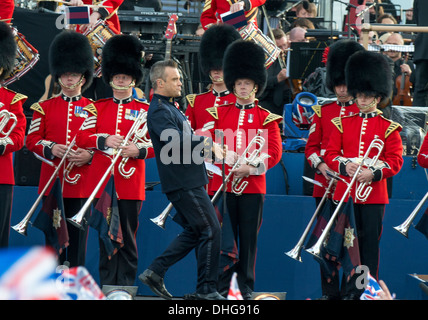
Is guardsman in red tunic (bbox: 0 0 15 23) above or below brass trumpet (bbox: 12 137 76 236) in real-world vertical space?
above

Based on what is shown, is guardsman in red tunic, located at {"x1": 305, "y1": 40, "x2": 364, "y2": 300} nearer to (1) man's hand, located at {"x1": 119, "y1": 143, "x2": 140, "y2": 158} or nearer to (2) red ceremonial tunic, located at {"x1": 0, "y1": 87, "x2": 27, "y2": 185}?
(1) man's hand, located at {"x1": 119, "y1": 143, "x2": 140, "y2": 158}

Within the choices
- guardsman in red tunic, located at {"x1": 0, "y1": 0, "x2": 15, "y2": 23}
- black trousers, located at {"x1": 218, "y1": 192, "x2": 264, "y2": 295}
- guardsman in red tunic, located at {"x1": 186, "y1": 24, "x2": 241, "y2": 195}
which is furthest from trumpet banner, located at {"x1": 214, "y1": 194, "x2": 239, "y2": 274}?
guardsman in red tunic, located at {"x1": 0, "y1": 0, "x2": 15, "y2": 23}

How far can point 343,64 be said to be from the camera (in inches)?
277

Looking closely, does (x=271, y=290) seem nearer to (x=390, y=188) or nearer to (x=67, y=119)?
(x=390, y=188)

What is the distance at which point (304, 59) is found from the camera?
8875 millimetres

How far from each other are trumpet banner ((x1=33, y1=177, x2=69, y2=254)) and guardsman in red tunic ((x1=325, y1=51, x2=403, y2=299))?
6.71 ft

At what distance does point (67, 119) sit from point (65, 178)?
471mm

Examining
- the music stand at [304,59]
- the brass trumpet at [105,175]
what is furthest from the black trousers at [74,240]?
the music stand at [304,59]

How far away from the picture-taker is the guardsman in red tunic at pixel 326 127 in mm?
6420

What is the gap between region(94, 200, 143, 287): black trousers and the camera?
632cm

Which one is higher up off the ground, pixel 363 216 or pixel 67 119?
pixel 67 119

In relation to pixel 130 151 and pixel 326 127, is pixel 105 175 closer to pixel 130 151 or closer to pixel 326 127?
pixel 130 151
